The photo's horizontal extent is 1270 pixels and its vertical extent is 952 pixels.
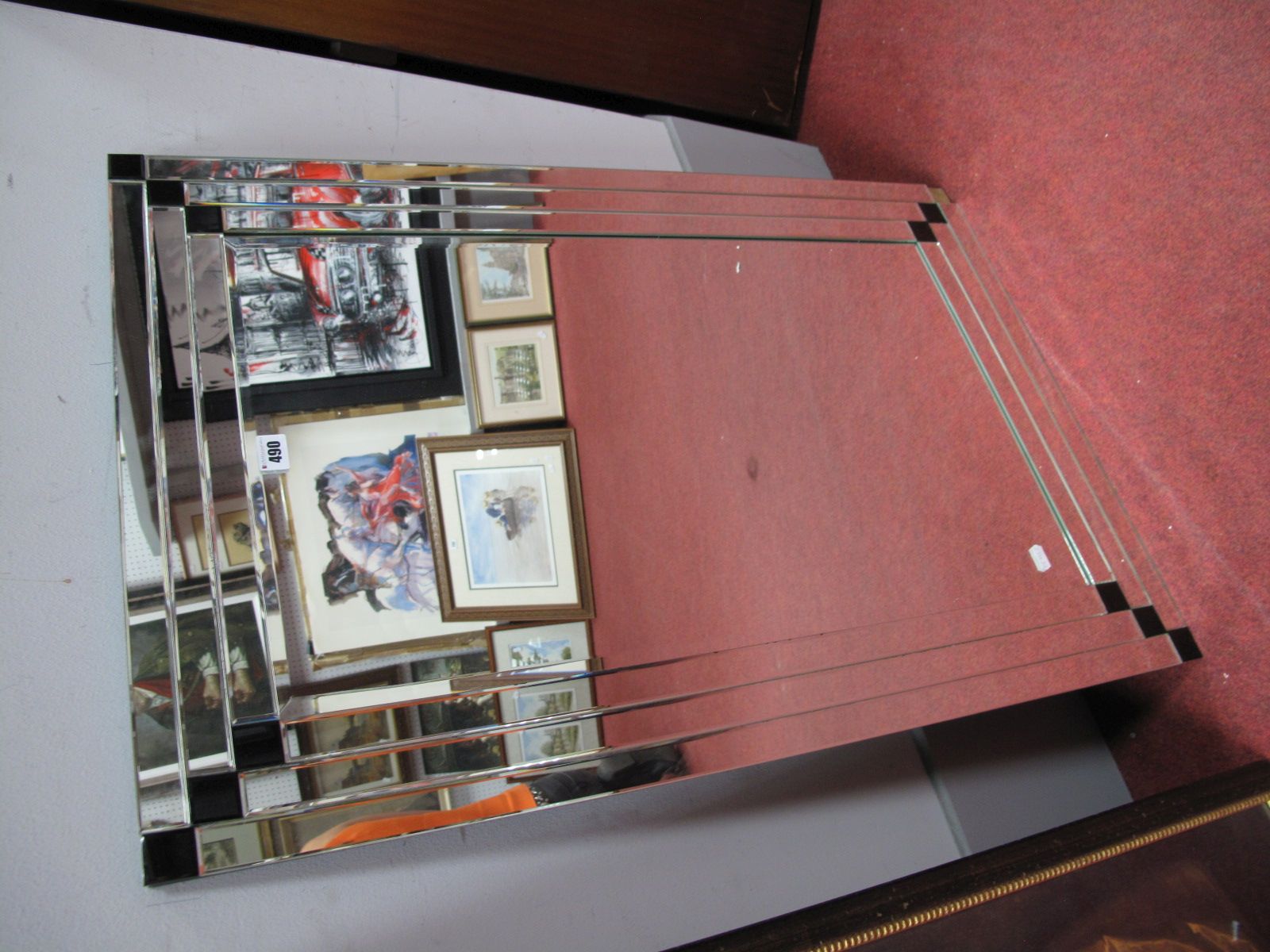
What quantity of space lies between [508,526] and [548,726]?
237mm

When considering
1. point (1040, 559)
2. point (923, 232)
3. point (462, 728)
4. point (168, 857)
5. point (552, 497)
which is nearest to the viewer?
point (168, 857)

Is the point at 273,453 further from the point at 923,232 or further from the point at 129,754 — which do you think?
the point at 923,232

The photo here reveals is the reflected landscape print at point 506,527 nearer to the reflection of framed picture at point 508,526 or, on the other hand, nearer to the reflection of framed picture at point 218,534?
the reflection of framed picture at point 508,526

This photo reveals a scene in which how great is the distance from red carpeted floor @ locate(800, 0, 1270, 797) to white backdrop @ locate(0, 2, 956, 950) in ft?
1.42

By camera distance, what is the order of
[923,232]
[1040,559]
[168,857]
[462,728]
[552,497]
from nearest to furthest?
[168,857] < [462,728] < [552,497] < [1040,559] < [923,232]

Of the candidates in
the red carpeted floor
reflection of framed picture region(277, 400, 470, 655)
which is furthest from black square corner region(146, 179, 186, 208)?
the red carpeted floor

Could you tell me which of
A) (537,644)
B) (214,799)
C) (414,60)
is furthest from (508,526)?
(414,60)

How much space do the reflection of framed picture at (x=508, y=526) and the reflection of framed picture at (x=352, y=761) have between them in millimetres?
139

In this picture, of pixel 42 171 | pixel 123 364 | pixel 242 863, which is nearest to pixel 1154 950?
pixel 242 863

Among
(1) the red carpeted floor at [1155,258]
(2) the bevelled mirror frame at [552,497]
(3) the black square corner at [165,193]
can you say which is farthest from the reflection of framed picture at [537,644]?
(1) the red carpeted floor at [1155,258]

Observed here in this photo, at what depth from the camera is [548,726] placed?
991 mm

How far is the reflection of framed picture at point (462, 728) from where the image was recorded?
95 cm

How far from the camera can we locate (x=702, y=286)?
49.1 inches

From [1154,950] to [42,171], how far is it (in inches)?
60.2
